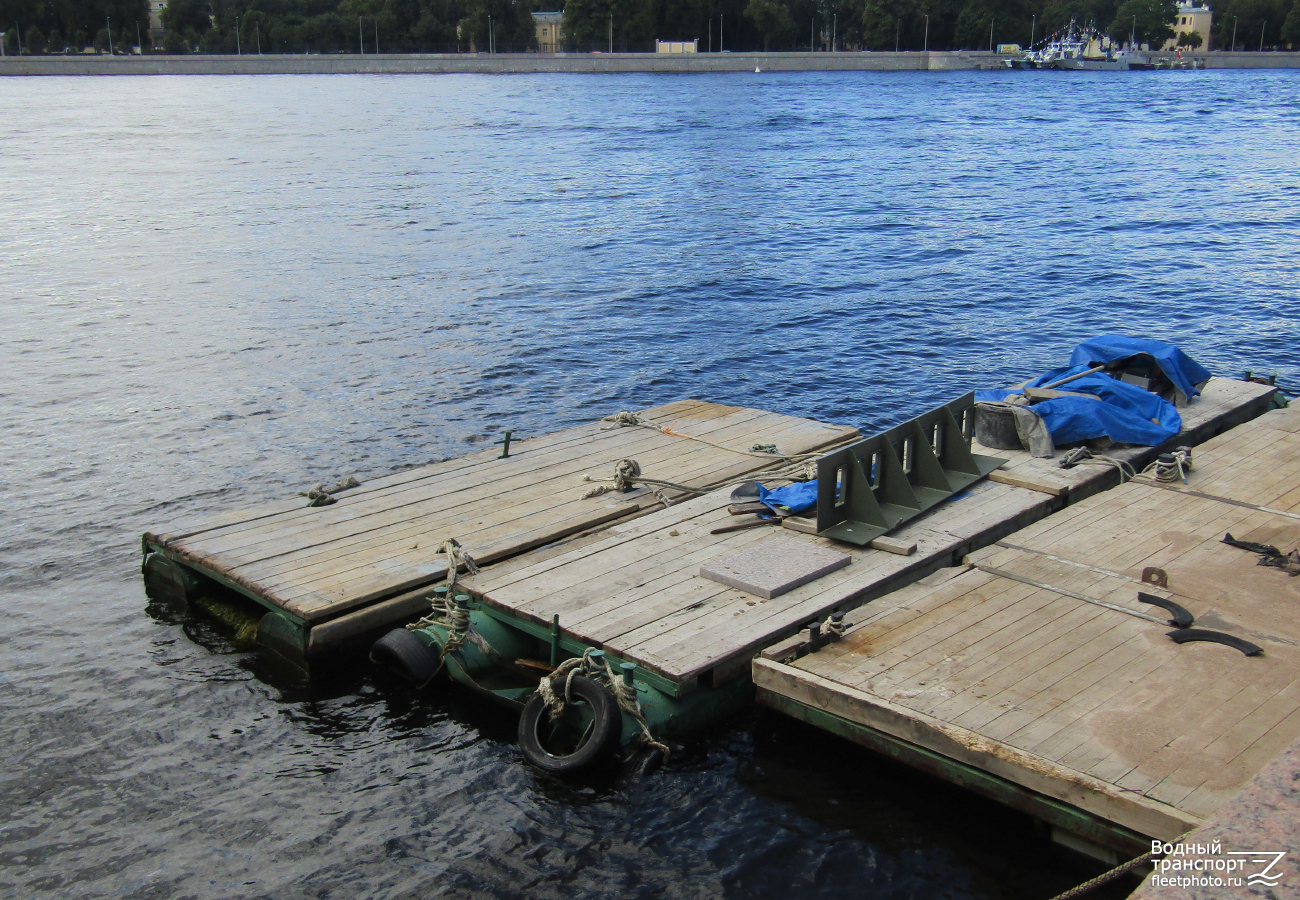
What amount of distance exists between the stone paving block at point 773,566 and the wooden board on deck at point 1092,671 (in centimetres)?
61

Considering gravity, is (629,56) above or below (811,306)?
above

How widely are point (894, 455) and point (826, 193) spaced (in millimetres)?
33630

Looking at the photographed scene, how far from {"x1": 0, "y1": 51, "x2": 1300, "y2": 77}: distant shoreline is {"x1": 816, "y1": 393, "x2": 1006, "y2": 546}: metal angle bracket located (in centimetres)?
14628

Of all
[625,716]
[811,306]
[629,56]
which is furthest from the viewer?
[629,56]

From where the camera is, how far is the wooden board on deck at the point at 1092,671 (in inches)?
228

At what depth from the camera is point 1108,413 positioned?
1099 cm

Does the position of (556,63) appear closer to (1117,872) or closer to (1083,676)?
(1083,676)

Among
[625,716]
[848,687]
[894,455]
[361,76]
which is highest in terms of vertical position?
[361,76]

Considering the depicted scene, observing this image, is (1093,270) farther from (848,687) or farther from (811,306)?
(848,687)

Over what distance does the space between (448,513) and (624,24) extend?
534ft

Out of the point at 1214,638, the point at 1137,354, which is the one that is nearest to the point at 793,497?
the point at 1214,638

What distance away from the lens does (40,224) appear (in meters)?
34.8

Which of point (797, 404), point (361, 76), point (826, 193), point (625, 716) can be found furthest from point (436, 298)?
point (361, 76)

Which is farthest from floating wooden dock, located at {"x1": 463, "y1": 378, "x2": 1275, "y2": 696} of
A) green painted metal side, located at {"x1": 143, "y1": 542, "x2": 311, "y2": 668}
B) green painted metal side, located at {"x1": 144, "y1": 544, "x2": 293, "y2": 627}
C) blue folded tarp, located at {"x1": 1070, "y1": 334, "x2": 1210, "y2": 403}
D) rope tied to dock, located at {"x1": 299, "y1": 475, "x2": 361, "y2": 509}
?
rope tied to dock, located at {"x1": 299, "y1": 475, "x2": 361, "y2": 509}
